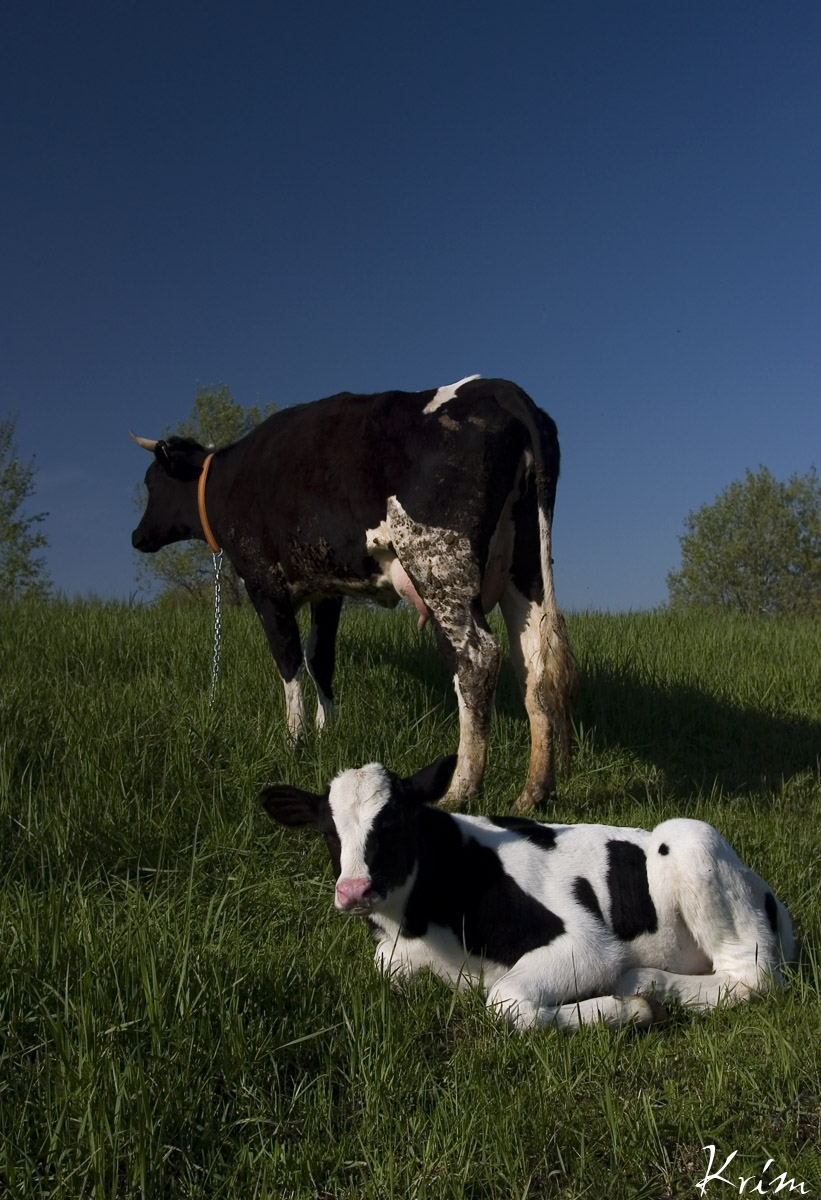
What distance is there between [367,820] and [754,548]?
48992mm

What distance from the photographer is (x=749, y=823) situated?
21.1ft

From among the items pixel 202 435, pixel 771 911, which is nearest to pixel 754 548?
pixel 202 435

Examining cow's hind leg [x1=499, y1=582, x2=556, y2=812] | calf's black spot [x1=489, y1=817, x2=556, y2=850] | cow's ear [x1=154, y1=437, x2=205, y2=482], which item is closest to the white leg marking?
cow's hind leg [x1=499, y1=582, x2=556, y2=812]

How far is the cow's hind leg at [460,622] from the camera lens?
666 cm

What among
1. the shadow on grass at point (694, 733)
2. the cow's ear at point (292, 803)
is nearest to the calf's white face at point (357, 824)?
the cow's ear at point (292, 803)

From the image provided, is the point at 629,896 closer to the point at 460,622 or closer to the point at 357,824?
the point at 357,824

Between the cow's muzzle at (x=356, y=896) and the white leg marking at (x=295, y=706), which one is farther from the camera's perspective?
the white leg marking at (x=295, y=706)

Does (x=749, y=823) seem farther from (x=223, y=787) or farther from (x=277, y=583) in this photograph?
(x=277, y=583)

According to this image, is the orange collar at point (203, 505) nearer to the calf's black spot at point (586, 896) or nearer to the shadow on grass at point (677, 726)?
the shadow on grass at point (677, 726)

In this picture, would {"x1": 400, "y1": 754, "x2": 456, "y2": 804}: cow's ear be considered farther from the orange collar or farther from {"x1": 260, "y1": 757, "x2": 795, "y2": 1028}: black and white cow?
the orange collar

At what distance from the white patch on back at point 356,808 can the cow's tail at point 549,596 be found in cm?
289

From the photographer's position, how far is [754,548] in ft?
163

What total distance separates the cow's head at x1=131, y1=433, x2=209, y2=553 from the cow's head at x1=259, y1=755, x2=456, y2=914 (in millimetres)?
6429

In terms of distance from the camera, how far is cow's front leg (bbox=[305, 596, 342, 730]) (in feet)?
28.6
